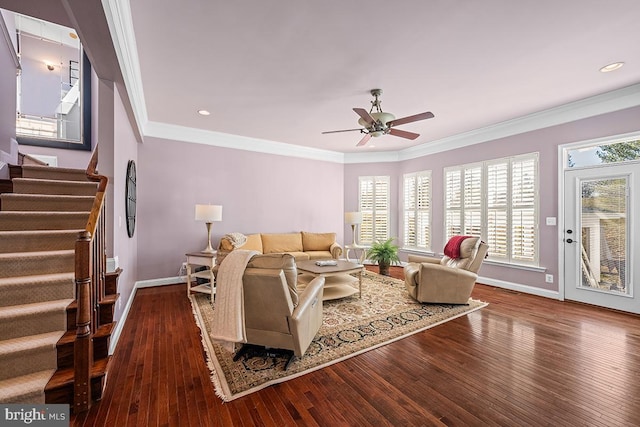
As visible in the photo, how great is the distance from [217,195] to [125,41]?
334 centimetres

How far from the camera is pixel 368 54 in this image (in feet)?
9.17

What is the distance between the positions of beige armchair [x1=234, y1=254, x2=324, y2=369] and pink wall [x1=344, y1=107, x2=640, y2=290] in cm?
426

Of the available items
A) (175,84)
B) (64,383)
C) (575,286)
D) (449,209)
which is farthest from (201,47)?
(575,286)

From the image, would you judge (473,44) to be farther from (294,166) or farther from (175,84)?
(294,166)

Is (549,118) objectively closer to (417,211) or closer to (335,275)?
(417,211)

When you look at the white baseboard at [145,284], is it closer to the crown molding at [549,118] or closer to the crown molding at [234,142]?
the crown molding at [234,142]

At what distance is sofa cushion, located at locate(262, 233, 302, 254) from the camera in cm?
563

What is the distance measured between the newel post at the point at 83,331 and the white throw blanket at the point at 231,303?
0.81 metres

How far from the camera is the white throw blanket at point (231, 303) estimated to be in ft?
7.30

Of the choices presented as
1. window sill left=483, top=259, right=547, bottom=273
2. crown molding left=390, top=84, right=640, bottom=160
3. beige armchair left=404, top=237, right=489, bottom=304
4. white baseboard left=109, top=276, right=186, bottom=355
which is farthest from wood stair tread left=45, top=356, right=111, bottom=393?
crown molding left=390, top=84, right=640, bottom=160

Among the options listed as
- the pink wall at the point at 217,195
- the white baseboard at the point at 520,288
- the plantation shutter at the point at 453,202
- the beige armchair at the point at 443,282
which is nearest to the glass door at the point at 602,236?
the white baseboard at the point at 520,288

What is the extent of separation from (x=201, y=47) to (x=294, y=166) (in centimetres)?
384

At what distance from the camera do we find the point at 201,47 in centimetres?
272

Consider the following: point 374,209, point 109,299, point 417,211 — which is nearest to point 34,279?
point 109,299
